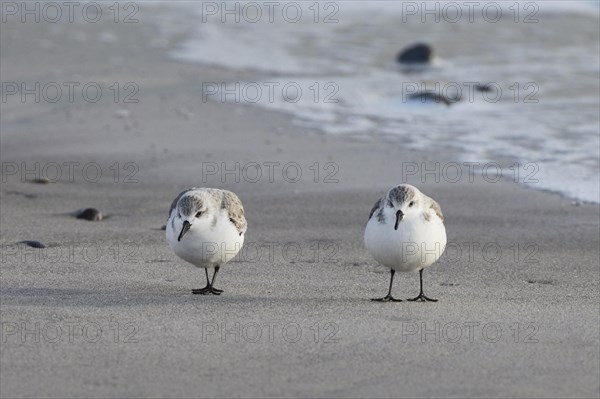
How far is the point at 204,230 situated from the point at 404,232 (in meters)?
1.22

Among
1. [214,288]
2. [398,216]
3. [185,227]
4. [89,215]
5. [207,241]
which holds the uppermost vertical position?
[398,216]

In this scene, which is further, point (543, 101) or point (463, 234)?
point (543, 101)

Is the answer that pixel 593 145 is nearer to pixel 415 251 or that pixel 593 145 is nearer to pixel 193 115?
pixel 193 115

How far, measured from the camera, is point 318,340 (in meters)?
5.81

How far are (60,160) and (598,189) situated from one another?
16.9 feet

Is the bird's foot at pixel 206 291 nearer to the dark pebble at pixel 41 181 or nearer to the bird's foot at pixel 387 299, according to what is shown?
the bird's foot at pixel 387 299

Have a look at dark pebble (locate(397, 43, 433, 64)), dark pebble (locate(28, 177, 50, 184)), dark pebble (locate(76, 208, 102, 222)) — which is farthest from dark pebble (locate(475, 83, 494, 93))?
dark pebble (locate(76, 208, 102, 222))

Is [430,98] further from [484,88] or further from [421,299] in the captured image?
[421,299]

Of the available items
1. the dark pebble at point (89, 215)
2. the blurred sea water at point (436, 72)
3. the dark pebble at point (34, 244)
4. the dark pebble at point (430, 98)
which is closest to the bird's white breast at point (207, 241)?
the dark pebble at point (34, 244)

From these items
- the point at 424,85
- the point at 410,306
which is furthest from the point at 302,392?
the point at 424,85

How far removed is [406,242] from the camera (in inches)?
264

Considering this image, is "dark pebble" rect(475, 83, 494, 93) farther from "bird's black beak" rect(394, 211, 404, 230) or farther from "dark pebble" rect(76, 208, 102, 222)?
"bird's black beak" rect(394, 211, 404, 230)

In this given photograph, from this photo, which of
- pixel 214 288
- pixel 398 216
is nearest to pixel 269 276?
pixel 214 288

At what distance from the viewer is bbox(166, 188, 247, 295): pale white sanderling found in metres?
6.88
